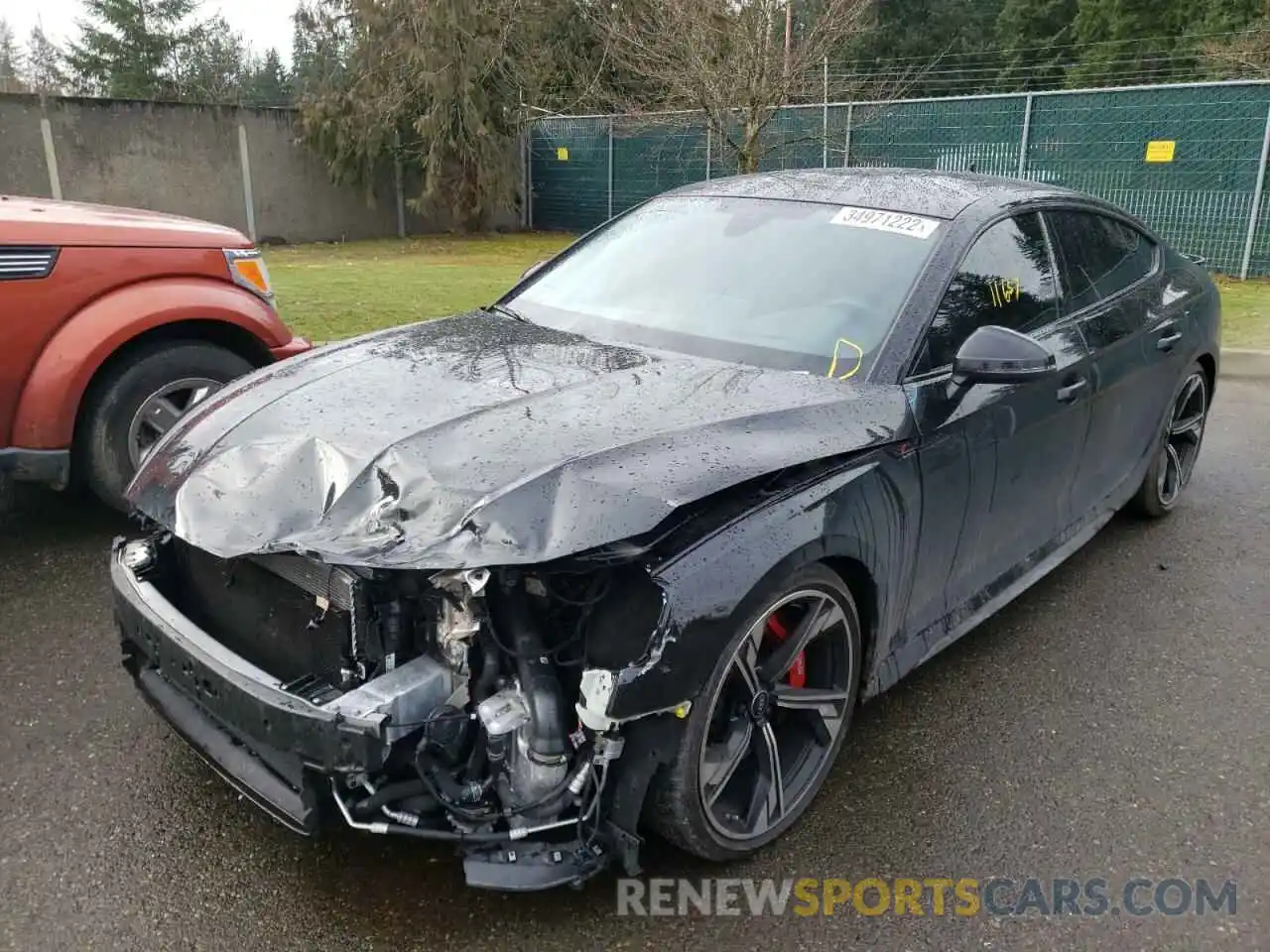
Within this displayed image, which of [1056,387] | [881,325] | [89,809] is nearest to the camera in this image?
[89,809]

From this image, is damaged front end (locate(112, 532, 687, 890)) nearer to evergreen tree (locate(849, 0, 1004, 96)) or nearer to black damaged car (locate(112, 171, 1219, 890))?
black damaged car (locate(112, 171, 1219, 890))

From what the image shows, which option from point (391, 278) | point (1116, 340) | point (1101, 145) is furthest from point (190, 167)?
point (1116, 340)

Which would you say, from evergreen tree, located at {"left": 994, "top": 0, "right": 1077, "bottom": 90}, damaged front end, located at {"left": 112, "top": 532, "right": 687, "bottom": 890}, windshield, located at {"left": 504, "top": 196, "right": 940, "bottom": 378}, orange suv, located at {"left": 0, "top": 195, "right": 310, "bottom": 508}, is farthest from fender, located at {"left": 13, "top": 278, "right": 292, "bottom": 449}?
evergreen tree, located at {"left": 994, "top": 0, "right": 1077, "bottom": 90}

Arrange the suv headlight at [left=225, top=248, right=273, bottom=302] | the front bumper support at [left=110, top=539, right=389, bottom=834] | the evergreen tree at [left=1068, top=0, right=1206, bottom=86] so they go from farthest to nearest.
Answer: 1. the evergreen tree at [left=1068, top=0, right=1206, bottom=86]
2. the suv headlight at [left=225, top=248, right=273, bottom=302]
3. the front bumper support at [left=110, top=539, right=389, bottom=834]

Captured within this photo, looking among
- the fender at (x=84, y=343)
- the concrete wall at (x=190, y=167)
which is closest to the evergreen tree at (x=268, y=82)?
the concrete wall at (x=190, y=167)

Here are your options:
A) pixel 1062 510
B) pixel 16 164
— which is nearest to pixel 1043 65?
pixel 16 164

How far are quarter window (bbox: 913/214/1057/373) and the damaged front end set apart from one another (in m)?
1.40

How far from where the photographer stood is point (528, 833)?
2242 millimetres

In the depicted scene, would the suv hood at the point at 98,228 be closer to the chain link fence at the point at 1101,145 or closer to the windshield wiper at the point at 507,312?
the windshield wiper at the point at 507,312

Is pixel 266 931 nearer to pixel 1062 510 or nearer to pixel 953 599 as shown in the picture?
pixel 953 599

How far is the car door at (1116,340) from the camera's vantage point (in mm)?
3912

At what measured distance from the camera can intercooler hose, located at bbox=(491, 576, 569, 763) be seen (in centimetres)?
224

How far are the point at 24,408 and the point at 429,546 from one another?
113 inches

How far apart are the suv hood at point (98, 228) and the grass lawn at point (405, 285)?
3.31m
